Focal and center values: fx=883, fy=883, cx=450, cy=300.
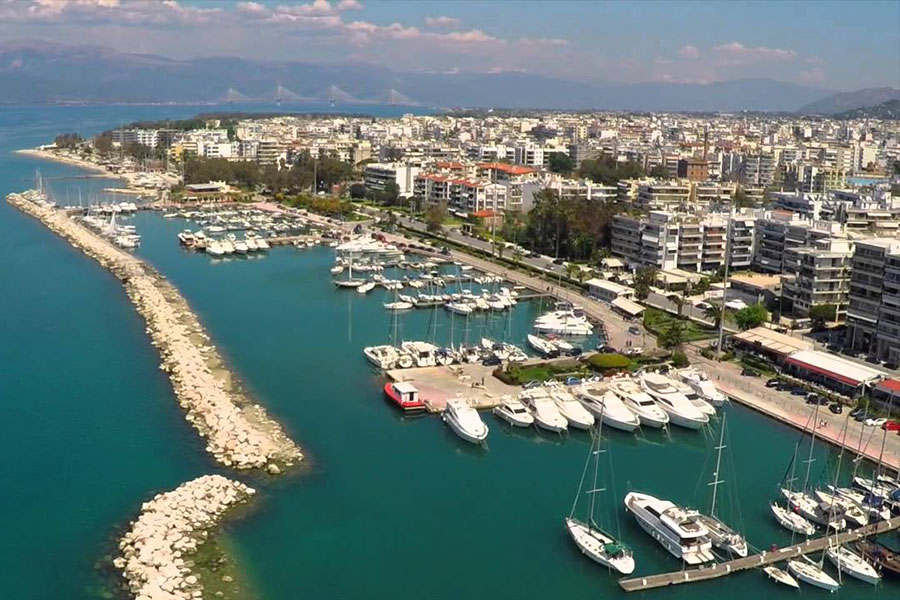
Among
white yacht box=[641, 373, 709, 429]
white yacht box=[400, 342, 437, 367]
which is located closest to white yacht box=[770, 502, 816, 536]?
white yacht box=[641, 373, 709, 429]

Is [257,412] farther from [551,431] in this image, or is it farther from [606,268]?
[606,268]

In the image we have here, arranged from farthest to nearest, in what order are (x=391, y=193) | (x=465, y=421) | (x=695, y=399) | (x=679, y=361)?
(x=391, y=193)
(x=679, y=361)
(x=695, y=399)
(x=465, y=421)

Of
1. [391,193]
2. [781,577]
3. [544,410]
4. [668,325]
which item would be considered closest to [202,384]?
[544,410]

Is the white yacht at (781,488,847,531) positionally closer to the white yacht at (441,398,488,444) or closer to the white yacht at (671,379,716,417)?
the white yacht at (671,379,716,417)

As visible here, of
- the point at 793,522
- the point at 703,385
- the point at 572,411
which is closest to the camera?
the point at 793,522

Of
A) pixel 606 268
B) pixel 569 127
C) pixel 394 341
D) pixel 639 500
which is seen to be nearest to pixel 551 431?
pixel 639 500

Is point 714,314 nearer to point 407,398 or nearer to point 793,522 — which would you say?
point 407,398
